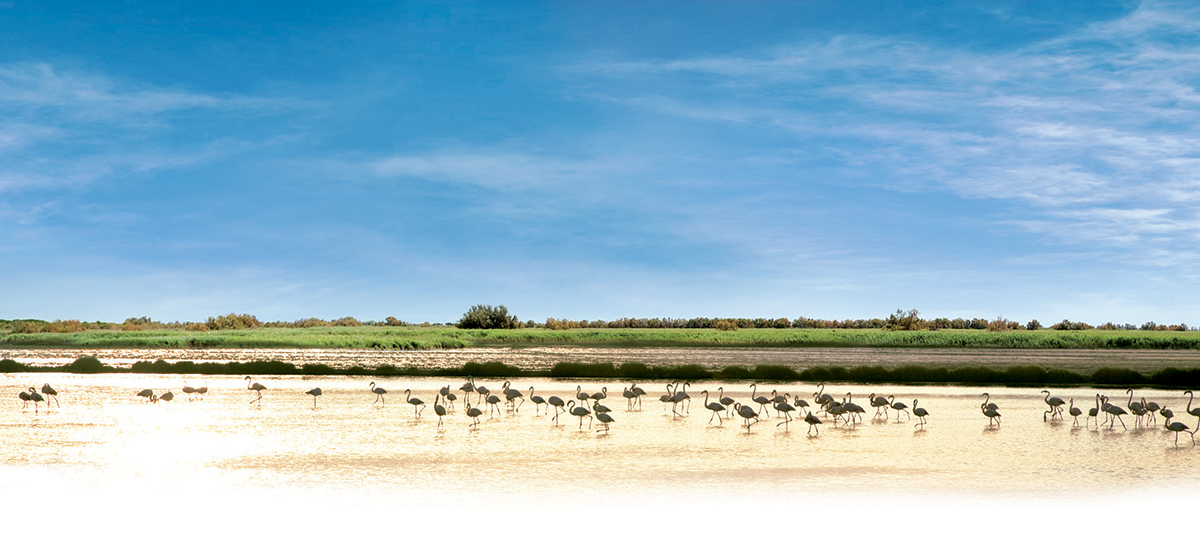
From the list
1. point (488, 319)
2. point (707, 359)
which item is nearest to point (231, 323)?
point (488, 319)

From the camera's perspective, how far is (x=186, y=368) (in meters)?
27.2

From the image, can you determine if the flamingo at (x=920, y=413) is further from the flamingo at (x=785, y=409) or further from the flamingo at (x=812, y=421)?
the flamingo at (x=785, y=409)

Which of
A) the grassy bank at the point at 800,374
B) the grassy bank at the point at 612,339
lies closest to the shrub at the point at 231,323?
the grassy bank at the point at 612,339

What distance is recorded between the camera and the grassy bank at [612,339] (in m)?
48.9

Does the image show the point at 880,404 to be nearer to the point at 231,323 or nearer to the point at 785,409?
the point at 785,409

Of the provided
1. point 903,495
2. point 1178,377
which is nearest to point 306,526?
point 903,495

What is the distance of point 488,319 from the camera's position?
6738 cm

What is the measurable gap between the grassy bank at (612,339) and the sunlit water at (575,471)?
33.9 metres

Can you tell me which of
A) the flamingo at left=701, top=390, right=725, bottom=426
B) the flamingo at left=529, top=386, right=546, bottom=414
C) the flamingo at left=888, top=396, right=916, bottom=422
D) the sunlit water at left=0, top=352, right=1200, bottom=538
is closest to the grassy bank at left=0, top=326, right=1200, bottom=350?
the flamingo at left=529, top=386, right=546, bottom=414

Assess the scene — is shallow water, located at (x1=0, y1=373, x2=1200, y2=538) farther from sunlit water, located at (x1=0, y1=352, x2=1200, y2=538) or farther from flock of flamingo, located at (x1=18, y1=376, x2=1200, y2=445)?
flock of flamingo, located at (x1=18, y1=376, x2=1200, y2=445)

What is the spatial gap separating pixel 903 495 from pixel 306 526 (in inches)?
238

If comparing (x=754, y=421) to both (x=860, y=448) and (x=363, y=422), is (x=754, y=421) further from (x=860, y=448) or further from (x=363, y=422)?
(x=363, y=422)

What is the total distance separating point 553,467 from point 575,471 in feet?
1.23

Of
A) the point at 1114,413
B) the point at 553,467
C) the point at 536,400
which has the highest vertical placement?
the point at 1114,413
